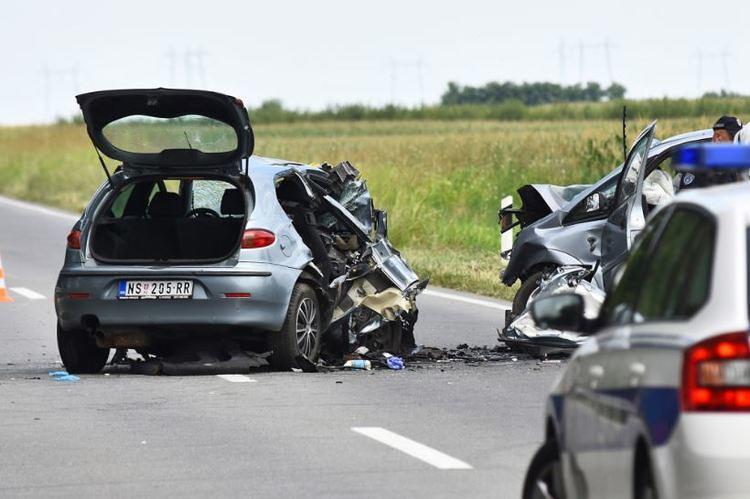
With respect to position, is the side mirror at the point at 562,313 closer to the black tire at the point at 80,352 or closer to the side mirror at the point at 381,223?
→ the black tire at the point at 80,352

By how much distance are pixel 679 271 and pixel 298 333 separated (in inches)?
313

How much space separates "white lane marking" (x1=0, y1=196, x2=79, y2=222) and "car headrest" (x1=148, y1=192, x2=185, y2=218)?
2265 centimetres

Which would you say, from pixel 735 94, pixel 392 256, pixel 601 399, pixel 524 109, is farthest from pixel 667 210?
pixel 524 109

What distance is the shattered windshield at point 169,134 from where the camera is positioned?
1388 centimetres

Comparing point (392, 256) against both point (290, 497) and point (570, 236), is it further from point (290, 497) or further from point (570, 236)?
point (290, 497)

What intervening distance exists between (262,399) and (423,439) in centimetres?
211

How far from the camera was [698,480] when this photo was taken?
5199 millimetres

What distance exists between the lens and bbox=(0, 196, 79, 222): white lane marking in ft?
126

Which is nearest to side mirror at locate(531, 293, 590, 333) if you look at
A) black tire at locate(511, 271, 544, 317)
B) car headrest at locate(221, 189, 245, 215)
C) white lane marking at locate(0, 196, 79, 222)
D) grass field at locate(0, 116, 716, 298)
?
car headrest at locate(221, 189, 245, 215)

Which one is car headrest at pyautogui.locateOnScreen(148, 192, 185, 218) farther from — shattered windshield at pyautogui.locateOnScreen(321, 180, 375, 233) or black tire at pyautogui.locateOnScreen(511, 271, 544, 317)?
black tire at pyautogui.locateOnScreen(511, 271, 544, 317)

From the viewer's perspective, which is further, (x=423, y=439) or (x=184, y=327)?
(x=184, y=327)

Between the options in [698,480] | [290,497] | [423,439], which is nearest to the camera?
[698,480]

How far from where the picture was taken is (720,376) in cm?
528

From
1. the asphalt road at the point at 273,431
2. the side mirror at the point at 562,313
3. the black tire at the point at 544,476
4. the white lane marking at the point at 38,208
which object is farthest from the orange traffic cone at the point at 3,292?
the white lane marking at the point at 38,208
